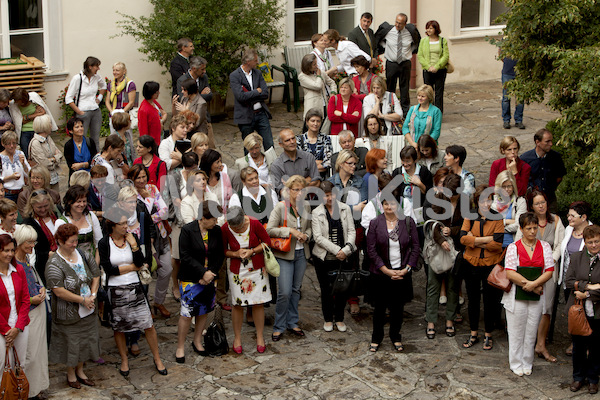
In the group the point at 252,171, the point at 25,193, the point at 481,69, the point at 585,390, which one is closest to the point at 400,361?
the point at 585,390

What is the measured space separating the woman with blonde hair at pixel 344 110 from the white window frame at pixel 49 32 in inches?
238

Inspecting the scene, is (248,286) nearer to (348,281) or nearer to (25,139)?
(348,281)

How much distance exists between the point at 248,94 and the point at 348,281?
4.34m

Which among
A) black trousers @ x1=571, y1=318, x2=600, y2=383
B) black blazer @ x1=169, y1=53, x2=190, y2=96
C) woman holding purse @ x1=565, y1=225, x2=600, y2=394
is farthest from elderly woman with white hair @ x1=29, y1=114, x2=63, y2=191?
black trousers @ x1=571, y1=318, x2=600, y2=383

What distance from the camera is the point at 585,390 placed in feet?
29.0

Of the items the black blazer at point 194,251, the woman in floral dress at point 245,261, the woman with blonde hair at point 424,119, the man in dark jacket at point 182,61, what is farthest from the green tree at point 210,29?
the black blazer at point 194,251

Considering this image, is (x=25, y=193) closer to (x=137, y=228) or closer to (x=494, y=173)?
(x=137, y=228)

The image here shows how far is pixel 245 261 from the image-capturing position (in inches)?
367

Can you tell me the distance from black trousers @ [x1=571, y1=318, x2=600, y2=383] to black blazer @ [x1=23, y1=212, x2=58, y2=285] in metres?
5.33

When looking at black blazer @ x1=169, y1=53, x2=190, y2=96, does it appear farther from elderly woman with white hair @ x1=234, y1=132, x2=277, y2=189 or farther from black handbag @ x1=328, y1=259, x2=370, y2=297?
black handbag @ x1=328, y1=259, x2=370, y2=297

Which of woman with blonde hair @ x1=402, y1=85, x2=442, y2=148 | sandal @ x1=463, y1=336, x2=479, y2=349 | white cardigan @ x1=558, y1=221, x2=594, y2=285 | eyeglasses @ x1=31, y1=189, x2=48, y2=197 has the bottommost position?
sandal @ x1=463, y1=336, x2=479, y2=349

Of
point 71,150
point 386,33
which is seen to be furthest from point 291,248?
point 386,33

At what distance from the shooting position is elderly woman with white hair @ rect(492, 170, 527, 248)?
9703mm

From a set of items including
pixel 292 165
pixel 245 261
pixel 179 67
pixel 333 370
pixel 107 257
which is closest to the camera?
pixel 107 257
